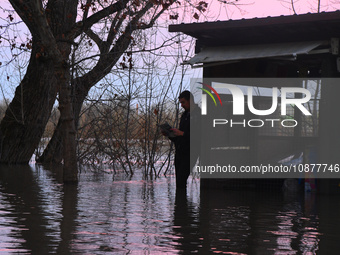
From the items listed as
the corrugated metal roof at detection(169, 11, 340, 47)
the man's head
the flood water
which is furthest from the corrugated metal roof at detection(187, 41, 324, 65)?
the flood water

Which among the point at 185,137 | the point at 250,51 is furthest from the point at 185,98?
the point at 250,51

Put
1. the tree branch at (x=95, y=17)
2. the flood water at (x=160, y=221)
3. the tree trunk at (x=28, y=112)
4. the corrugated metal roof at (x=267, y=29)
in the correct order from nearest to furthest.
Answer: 1. the flood water at (x=160, y=221)
2. the corrugated metal roof at (x=267, y=29)
3. the tree branch at (x=95, y=17)
4. the tree trunk at (x=28, y=112)

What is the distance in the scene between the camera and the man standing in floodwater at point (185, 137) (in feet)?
43.3

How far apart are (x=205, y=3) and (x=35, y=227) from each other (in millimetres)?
9679

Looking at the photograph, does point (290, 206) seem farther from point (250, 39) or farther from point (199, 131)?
point (250, 39)

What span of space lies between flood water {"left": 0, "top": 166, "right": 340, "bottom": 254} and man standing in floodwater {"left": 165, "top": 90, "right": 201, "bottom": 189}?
1.31 feet

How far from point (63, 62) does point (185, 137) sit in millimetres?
2909

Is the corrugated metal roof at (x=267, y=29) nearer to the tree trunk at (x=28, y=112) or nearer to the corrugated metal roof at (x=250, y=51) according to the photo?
the corrugated metal roof at (x=250, y=51)

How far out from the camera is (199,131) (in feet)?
45.2

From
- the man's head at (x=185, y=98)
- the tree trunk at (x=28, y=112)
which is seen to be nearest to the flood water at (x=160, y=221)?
the man's head at (x=185, y=98)

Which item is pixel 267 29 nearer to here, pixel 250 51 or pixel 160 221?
pixel 250 51

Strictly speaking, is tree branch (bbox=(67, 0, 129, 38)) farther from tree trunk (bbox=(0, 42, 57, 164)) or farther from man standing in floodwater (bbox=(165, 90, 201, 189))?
man standing in floodwater (bbox=(165, 90, 201, 189))

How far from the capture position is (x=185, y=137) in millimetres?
13461

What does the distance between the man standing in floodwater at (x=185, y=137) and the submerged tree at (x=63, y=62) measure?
2052mm
